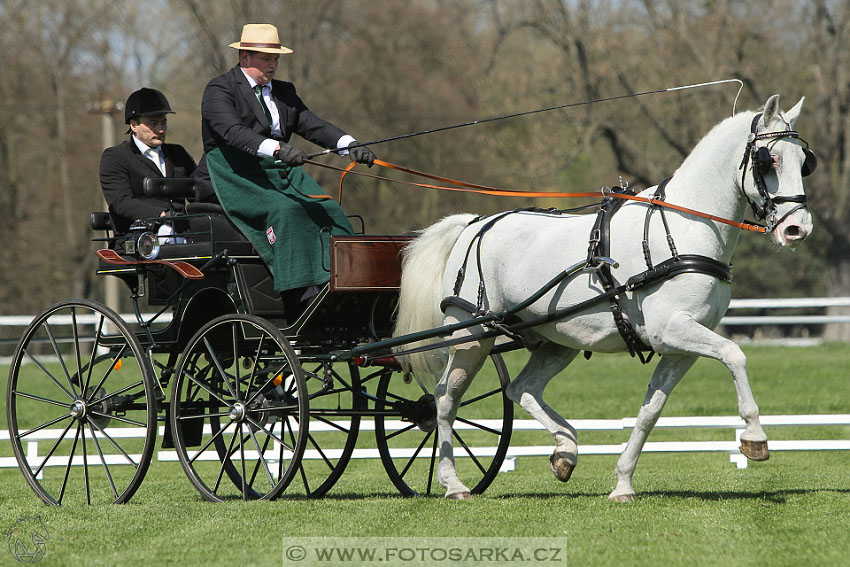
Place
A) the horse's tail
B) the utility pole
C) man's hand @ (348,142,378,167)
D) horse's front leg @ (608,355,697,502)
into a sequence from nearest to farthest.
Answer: horse's front leg @ (608,355,697,502) → man's hand @ (348,142,378,167) → the horse's tail → the utility pole

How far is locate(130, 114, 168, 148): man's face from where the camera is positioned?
8211mm

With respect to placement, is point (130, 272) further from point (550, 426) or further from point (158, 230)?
point (550, 426)

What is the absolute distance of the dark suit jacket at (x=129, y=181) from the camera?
310 inches

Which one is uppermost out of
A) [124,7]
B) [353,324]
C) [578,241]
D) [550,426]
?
[124,7]

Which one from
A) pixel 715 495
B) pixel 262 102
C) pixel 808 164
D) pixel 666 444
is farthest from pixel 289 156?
pixel 666 444

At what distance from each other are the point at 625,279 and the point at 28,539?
3368mm

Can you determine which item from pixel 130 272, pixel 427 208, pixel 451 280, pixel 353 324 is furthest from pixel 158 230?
pixel 427 208

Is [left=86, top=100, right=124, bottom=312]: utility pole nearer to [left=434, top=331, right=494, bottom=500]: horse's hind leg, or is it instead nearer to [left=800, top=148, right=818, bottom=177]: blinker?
[left=434, top=331, right=494, bottom=500]: horse's hind leg

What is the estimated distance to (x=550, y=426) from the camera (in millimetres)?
6879

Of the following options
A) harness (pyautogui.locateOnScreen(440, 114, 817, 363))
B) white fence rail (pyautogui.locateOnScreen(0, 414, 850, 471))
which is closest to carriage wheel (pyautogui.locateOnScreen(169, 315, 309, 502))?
harness (pyautogui.locateOnScreen(440, 114, 817, 363))

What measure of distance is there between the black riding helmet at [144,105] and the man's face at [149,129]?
4 cm

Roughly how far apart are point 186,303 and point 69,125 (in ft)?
81.9

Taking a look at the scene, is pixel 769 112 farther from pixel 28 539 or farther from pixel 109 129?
pixel 109 129

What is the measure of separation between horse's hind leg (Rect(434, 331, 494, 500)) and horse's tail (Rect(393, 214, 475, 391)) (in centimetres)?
15
